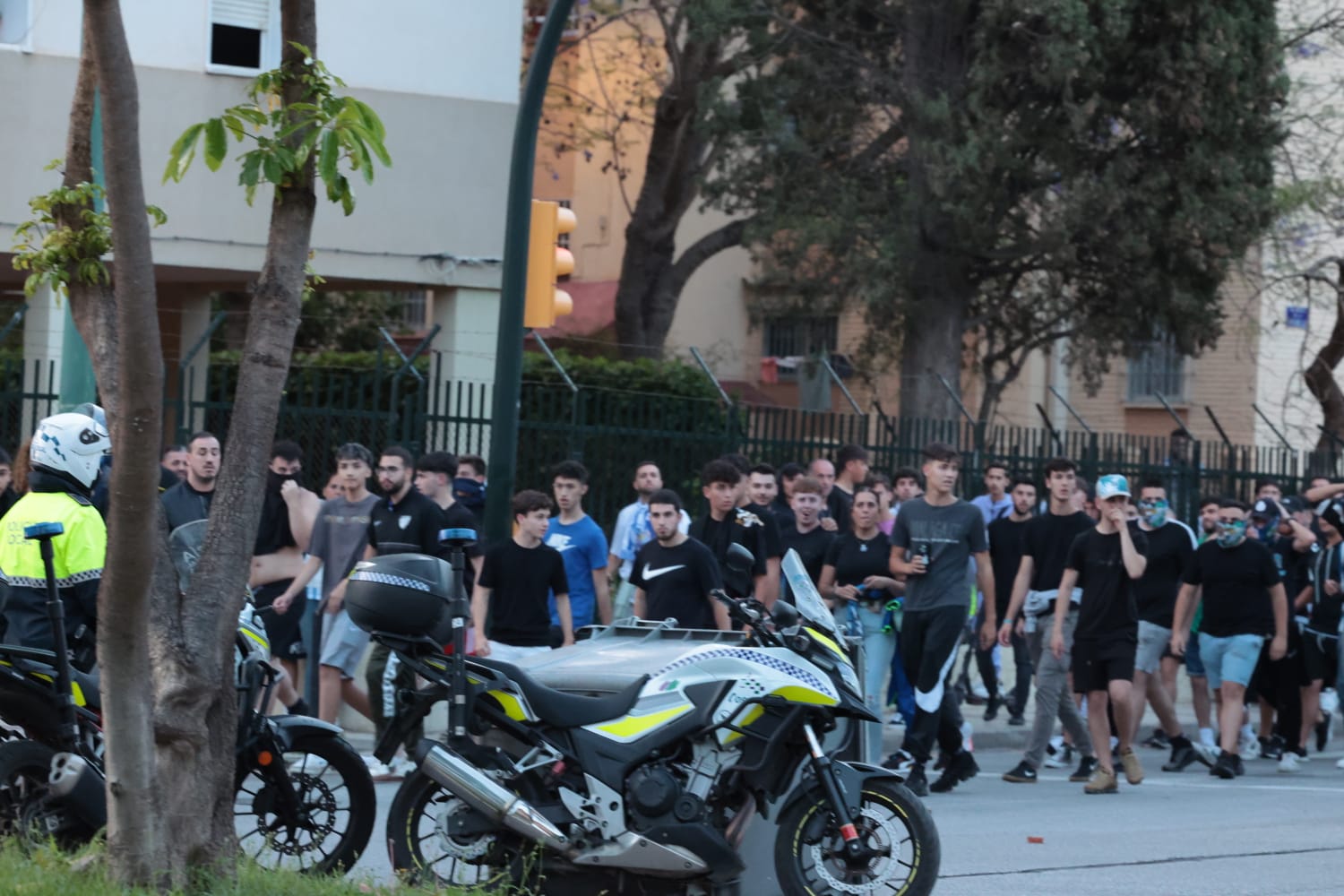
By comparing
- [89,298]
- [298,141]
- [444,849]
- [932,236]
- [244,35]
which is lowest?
[444,849]

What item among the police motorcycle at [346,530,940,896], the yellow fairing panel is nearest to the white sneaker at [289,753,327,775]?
the police motorcycle at [346,530,940,896]

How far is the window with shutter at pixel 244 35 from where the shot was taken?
1825cm

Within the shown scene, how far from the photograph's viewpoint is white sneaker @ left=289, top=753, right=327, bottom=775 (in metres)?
7.71

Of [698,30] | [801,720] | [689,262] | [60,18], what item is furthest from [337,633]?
A: [689,262]

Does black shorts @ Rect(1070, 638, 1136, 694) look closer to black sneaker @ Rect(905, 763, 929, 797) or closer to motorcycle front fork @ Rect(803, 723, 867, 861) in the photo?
black sneaker @ Rect(905, 763, 929, 797)

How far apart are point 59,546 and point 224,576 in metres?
1.49

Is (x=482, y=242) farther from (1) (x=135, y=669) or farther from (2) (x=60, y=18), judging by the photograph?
(1) (x=135, y=669)

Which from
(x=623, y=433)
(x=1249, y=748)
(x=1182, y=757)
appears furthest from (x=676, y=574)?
(x=1249, y=748)

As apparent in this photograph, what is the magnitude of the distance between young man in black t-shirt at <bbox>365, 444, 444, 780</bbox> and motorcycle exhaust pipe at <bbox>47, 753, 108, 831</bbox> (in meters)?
3.85

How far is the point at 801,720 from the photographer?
7.18 m

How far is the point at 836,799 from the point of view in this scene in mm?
7168

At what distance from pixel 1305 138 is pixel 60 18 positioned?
15.6 meters

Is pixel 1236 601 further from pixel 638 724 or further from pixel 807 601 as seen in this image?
pixel 638 724

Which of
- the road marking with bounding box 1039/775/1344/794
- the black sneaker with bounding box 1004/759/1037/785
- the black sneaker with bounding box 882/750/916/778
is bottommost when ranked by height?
the road marking with bounding box 1039/775/1344/794
